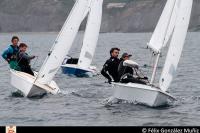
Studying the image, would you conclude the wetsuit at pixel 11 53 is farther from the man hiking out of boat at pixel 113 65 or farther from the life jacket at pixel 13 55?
the man hiking out of boat at pixel 113 65

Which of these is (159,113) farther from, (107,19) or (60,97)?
(107,19)

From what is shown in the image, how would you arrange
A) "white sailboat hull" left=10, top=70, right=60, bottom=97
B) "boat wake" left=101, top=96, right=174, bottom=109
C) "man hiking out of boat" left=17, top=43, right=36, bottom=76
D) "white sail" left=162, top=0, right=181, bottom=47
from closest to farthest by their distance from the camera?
"boat wake" left=101, top=96, right=174, bottom=109
"white sail" left=162, top=0, right=181, bottom=47
"white sailboat hull" left=10, top=70, right=60, bottom=97
"man hiking out of boat" left=17, top=43, right=36, bottom=76

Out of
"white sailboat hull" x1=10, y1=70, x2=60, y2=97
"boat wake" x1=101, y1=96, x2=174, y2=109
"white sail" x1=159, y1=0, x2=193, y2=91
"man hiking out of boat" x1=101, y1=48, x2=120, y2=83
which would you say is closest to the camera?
"white sail" x1=159, y1=0, x2=193, y2=91

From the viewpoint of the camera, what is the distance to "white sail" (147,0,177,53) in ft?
63.2

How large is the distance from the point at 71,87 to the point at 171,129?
43.8 feet

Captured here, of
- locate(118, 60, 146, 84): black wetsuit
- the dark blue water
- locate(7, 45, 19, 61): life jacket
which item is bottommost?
the dark blue water

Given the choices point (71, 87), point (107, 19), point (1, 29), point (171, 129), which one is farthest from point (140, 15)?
point (171, 129)

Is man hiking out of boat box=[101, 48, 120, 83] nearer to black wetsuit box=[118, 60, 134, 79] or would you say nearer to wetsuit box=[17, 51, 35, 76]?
black wetsuit box=[118, 60, 134, 79]

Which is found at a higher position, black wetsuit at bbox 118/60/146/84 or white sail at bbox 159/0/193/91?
white sail at bbox 159/0/193/91

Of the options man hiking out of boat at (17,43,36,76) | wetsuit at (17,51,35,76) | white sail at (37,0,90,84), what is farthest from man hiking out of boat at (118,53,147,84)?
wetsuit at (17,51,35,76)

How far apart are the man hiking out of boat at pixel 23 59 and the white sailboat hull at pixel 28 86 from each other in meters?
0.45

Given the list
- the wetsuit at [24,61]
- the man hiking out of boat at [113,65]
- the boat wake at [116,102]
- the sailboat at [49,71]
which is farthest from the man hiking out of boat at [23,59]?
the man hiking out of boat at [113,65]

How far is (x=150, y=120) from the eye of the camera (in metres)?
16.8

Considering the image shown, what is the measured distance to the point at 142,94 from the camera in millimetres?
18594
